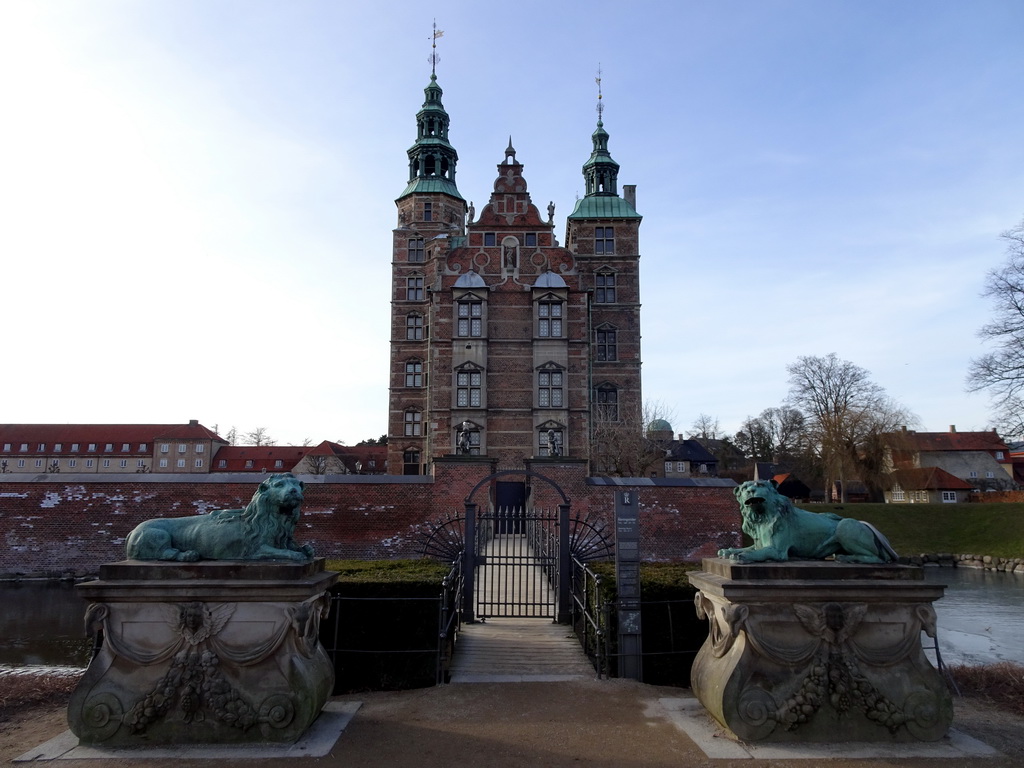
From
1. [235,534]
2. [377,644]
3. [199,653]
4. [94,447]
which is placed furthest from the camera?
[94,447]

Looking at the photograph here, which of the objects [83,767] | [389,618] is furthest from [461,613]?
[83,767]

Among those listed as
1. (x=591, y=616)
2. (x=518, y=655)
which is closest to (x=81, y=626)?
(x=518, y=655)

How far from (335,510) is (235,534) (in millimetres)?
15346

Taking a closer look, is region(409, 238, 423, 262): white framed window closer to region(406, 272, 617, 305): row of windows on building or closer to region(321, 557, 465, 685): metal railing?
region(406, 272, 617, 305): row of windows on building

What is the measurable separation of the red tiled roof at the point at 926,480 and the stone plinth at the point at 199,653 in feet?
148

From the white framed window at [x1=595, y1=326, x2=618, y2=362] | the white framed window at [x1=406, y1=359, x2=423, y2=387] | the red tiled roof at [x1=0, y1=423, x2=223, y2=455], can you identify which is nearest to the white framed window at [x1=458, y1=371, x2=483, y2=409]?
the white framed window at [x1=406, y1=359, x2=423, y2=387]

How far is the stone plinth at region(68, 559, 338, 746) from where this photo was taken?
17.7ft

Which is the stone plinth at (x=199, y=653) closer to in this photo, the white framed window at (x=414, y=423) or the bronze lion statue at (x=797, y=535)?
the bronze lion statue at (x=797, y=535)

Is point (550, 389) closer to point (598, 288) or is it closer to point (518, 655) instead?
point (598, 288)

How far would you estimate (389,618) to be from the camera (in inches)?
302

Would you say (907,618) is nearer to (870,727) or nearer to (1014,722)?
(870,727)

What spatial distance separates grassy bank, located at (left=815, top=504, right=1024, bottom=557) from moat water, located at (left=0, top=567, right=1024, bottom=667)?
9.97 m

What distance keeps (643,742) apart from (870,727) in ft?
5.73

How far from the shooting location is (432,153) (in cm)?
3803
